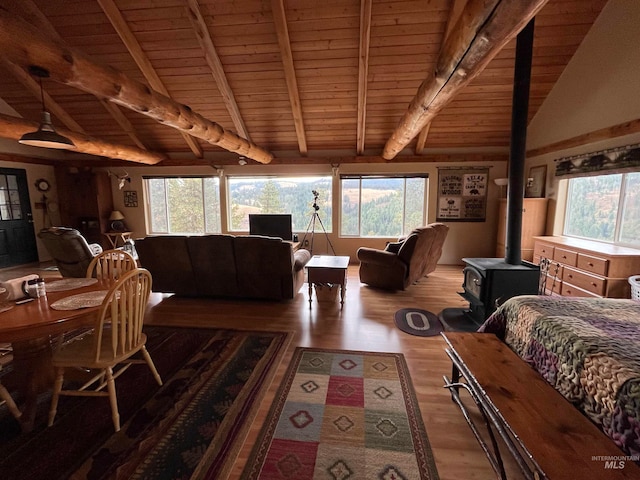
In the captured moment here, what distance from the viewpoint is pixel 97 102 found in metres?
5.18

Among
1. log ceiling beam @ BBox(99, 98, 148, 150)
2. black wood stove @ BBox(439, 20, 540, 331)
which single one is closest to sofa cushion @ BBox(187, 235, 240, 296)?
black wood stove @ BBox(439, 20, 540, 331)

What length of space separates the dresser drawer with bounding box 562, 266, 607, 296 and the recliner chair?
607 cm

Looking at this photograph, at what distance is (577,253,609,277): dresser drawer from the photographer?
10.2 ft

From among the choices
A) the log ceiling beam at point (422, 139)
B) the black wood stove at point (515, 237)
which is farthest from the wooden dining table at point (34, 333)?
the log ceiling beam at point (422, 139)

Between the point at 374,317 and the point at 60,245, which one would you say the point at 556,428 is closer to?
the point at 374,317

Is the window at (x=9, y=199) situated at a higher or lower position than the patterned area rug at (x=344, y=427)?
higher

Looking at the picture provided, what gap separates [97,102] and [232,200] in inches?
116

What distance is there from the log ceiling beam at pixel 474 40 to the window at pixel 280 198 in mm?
3735

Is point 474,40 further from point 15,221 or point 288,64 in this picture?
point 15,221

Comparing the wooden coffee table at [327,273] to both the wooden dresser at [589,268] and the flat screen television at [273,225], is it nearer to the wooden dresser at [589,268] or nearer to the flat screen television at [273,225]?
the flat screen television at [273,225]

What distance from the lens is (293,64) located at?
414 centimetres

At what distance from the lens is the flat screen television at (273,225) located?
5.39 m

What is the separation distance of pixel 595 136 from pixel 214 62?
5.22 m

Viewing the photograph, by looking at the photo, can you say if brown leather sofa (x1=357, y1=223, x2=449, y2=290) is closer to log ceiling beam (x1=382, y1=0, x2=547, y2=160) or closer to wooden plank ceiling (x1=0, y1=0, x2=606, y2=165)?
log ceiling beam (x1=382, y1=0, x2=547, y2=160)
